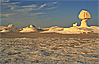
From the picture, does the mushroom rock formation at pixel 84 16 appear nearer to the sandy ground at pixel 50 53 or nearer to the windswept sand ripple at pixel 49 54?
the sandy ground at pixel 50 53

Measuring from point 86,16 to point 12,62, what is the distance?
49.7 metres

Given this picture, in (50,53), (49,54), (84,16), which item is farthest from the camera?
(84,16)

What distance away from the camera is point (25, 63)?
4000 millimetres

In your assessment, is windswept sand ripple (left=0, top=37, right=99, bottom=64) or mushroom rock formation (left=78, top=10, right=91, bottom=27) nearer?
windswept sand ripple (left=0, top=37, right=99, bottom=64)

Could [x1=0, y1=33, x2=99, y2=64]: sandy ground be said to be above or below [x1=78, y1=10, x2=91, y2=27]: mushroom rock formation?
below

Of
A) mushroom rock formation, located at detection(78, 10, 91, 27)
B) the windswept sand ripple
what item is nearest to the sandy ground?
the windswept sand ripple

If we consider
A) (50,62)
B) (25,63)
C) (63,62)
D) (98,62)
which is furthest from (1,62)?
(98,62)

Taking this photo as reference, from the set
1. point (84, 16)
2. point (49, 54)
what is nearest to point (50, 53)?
point (49, 54)

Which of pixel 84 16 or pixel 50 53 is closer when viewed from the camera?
pixel 50 53

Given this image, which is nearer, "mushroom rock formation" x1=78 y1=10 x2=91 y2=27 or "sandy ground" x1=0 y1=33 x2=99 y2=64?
"sandy ground" x1=0 y1=33 x2=99 y2=64

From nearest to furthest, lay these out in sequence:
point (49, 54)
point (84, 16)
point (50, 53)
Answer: point (49, 54), point (50, 53), point (84, 16)

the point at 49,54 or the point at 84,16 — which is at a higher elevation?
the point at 84,16

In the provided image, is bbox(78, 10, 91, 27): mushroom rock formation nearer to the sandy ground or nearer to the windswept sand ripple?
the sandy ground

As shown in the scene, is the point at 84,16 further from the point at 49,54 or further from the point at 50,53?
the point at 49,54
